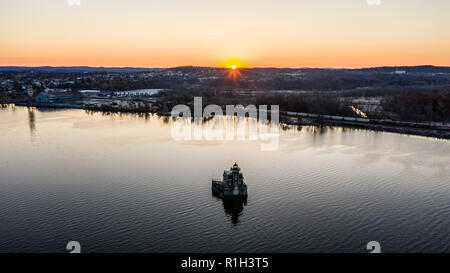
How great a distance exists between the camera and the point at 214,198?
9.27 metres

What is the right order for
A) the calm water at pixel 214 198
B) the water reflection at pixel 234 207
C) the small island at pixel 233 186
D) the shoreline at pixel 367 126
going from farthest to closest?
the shoreline at pixel 367 126, the small island at pixel 233 186, the water reflection at pixel 234 207, the calm water at pixel 214 198

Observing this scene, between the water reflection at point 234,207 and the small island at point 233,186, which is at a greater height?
the small island at point 233,186

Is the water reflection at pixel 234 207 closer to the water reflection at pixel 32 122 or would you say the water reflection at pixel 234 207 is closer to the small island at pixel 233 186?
the small island at pixel 233 186

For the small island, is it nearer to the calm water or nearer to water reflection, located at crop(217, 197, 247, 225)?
water reflection, located at crop(217, 197, 247, 225)

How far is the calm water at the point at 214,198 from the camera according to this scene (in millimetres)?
7148

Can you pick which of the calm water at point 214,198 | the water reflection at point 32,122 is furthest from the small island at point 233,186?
the water reflection at point 32,122

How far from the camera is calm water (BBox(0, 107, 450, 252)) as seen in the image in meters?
7.15

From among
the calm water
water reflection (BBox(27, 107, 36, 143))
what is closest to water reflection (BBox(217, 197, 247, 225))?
the calm water

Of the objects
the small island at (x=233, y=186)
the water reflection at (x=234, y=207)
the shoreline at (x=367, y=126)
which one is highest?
the shoreline at (x=367, y=126)

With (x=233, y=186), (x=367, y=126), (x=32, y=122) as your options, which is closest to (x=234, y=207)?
(x=233, y=186)

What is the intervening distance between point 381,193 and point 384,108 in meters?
18.9

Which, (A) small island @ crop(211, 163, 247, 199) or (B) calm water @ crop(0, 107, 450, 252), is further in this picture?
(A) small island @ crop(211, 163, 247, 199)

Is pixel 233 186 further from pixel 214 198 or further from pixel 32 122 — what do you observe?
pixel 32 122
